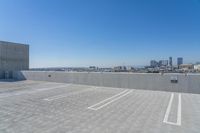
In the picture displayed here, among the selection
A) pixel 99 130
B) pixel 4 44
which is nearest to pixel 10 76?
pixel 4 44

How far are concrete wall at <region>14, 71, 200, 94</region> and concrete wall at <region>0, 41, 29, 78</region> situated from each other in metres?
8.64

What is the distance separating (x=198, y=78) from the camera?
838 centimetres

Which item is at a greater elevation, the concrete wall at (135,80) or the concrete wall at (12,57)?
the concrete wall at (12,57)

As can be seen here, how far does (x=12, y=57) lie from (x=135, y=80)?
17.5m

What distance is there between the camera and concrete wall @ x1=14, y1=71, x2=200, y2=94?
8672 mm

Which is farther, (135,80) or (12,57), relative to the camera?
(12,57)

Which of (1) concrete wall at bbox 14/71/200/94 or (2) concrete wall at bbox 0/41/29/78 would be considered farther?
(2) concrete wall at bbox 0/41/29/78

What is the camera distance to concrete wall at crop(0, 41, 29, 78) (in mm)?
18969

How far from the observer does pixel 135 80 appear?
10.3 meters

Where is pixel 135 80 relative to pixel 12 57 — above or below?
below

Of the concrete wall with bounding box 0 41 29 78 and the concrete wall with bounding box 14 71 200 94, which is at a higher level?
the concrete wall with bounding box 0 41 29 78

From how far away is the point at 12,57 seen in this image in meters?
20.1

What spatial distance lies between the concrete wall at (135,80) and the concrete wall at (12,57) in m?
8.64

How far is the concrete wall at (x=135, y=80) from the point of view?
8672 millimetres
